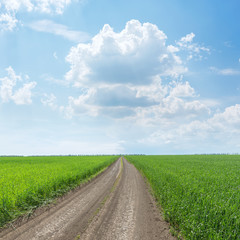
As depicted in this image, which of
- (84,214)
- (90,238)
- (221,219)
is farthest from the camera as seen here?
(84,214)

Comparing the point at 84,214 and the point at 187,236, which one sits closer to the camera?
the point at 187,236

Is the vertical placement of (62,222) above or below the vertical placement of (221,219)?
below

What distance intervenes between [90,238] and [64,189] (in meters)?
8.15

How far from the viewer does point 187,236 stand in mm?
6793

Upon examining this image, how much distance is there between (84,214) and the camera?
9422 mm

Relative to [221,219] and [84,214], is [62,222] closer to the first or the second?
[84,214]

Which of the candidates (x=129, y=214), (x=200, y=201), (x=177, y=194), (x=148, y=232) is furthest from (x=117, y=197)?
(x=200, y=201)

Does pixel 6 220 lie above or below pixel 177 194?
below

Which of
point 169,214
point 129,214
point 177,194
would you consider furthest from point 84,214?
point 177,194

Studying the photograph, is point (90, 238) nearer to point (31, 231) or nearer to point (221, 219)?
point (31, 231)

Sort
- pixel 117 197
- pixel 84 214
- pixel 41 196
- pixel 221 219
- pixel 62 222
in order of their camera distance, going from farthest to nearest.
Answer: pixel 117 197, pixel 41 196, pixel 84 214, pixel 62 222, pixel 221 219

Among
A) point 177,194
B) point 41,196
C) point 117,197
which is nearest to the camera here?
point 177,194

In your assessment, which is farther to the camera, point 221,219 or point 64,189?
point 64,189

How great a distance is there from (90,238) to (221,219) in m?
4.71
